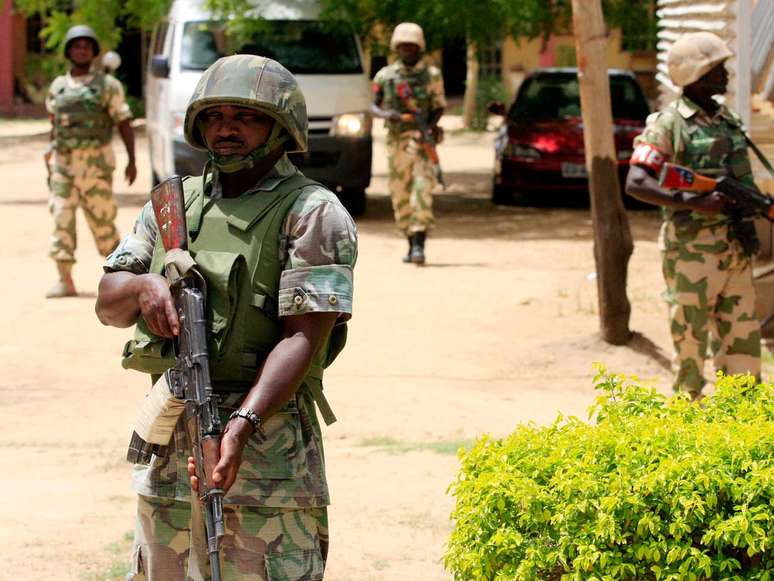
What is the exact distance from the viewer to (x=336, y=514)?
5754 millimetres

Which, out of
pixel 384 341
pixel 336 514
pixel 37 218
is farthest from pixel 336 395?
pixel 37 218

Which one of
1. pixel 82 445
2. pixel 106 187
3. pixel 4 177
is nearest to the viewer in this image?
pixel 82 445

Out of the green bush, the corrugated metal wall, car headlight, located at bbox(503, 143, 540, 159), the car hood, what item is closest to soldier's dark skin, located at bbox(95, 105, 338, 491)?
the green bush

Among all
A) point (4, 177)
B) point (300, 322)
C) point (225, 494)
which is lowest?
point (4, 177)

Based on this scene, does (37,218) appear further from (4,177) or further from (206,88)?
(206,88)

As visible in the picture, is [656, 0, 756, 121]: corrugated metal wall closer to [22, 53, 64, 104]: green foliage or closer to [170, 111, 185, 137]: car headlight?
[170, 111, 185, 137]: car headlight

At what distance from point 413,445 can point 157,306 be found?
3735 mm

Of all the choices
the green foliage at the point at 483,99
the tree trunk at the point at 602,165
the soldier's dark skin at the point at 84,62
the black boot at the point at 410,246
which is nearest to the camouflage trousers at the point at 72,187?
the soldier's dark skin at the point at 84,62

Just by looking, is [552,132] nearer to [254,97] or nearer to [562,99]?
[562,99]

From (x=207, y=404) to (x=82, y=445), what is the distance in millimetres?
3938

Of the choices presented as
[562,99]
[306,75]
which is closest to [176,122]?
[306,75]

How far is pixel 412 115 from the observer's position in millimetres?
11867

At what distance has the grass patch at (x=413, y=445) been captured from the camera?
6.68 metres

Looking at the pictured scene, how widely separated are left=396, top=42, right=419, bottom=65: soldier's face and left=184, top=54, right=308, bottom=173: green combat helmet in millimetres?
8582
